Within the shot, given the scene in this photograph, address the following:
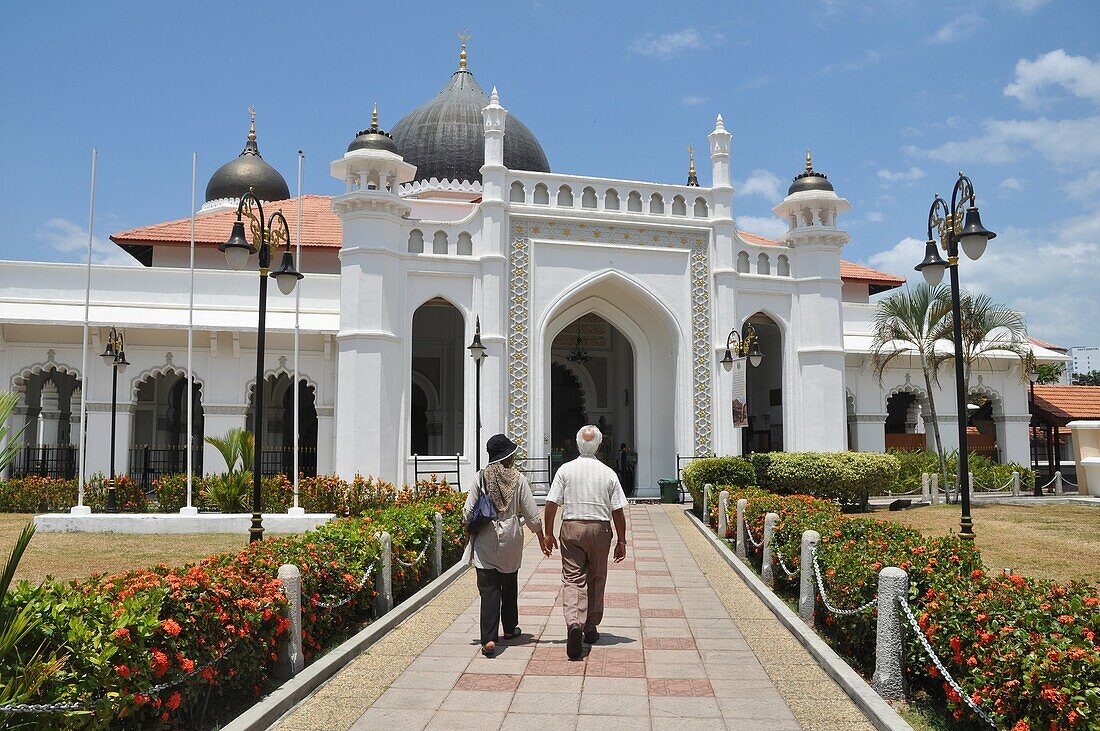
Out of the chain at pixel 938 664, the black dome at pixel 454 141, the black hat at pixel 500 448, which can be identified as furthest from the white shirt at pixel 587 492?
the black dome at pixel 454 141

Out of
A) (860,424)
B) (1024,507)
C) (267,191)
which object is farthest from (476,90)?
(1024,507)

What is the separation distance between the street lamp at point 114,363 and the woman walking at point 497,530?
1243 cm

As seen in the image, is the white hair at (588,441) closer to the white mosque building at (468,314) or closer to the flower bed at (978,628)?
the flower bed at (978,628)

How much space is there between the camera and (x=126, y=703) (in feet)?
13.7

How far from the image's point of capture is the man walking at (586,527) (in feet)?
22.5

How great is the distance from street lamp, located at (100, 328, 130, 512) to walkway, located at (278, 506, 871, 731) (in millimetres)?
10568

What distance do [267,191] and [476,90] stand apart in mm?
8307

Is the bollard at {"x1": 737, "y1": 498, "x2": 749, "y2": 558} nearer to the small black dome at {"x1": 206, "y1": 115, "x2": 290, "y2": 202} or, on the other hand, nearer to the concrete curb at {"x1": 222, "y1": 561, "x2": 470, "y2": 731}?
the concrete curb at {"x1": 222, "y1": 561, "x2": 470, "y2": 731}

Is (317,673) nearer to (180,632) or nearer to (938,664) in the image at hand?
(180,632)

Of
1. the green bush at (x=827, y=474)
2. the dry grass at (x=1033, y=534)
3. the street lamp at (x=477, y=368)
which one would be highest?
the street lamp at (x=477, y=368)

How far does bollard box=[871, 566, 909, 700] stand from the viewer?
5.67 meters

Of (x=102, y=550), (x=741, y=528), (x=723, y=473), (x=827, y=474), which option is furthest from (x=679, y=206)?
(x=102, y=550)

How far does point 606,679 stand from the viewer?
6191 millimetres

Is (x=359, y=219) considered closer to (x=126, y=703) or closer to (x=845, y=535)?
(x=845, y=535)
